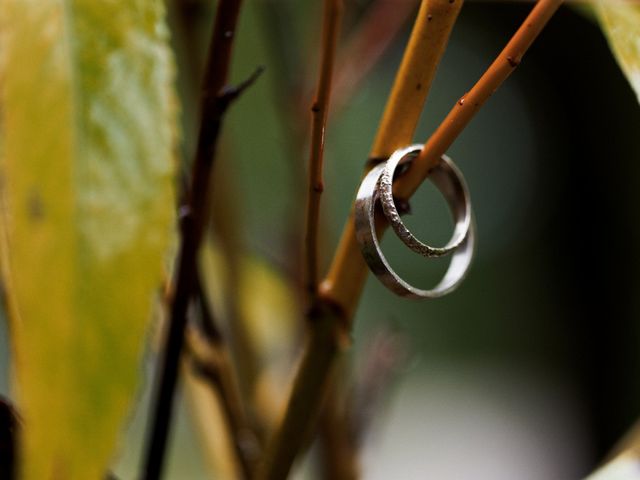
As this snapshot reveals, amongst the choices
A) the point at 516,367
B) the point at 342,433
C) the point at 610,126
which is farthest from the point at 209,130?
the point at 516,367

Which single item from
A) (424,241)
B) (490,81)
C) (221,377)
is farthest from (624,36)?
(424,241)

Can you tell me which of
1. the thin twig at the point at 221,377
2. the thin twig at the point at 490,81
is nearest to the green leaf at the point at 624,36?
the thin twig at the point at 490,81

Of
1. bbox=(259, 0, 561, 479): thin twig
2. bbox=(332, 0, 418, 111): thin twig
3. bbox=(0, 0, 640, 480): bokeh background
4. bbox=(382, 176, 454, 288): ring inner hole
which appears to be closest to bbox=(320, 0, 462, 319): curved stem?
bbox=(259, 0, 561, 479): thin twig

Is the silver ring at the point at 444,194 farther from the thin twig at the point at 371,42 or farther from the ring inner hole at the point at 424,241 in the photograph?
the ring inner hole at the point at 424,241

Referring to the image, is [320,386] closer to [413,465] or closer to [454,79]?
[413,465]

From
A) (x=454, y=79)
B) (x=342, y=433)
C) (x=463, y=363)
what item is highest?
(x=454, y=79)

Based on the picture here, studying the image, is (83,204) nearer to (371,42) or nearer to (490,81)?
(490,81)

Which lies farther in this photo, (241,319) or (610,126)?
(610,126)
